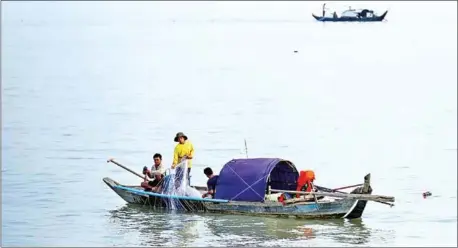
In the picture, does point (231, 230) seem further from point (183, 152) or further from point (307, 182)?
point (183, 152)

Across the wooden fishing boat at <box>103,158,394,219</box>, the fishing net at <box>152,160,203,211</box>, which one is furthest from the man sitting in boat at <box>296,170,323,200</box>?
the fishing net at <box>152,160,203,211</box>

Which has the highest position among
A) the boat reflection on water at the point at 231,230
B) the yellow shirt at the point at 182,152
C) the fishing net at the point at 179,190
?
the yellow shirt at the point at 182,152

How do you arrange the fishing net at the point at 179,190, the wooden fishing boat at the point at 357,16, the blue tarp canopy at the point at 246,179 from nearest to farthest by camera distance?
1. the blue tarp canopy at the point at 246,179
2. the fishing net at the point at 179,190
3. the wooden fishing boat at the point at 357,16

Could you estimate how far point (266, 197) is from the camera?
16469 millimetres

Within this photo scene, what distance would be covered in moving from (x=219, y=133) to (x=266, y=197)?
11249mm

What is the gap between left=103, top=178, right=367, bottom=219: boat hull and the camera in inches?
631

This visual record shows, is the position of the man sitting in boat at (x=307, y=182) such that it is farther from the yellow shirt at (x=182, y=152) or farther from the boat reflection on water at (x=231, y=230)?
the yellow shirt at (x=182, y=152)

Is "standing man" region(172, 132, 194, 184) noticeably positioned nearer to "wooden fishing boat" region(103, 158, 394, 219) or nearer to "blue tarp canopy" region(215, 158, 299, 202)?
"wooden fishing boat" region(103, 158, 394, 219)

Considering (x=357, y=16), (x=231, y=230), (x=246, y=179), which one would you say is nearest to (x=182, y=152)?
(x=246, y=179)

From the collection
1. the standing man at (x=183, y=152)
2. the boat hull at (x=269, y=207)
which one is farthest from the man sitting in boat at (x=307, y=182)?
the standing man at (x=183, y=152)

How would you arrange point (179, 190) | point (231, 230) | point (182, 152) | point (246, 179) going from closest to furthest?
point (231, 230) → point (246, 179) → point (179, 190) → point (182, 152)

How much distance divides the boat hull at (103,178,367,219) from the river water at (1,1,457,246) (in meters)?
0.13

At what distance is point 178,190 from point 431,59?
47.0m

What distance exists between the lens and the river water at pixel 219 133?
53.1 feet
